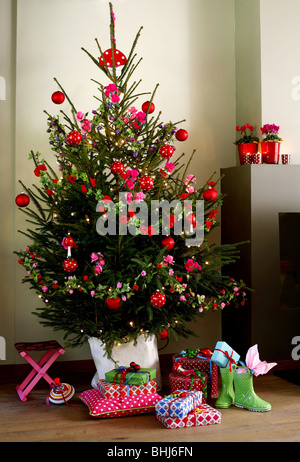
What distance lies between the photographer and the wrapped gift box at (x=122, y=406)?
8.00 ft

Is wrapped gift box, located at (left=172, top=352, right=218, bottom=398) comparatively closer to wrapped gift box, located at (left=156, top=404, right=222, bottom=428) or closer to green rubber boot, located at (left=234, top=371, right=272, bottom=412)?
green rubber boot, located at (left=234, top=371, right=272, bottom=412)

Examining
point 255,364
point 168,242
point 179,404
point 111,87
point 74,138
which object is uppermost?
point 111,87

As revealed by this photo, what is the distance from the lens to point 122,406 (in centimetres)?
246

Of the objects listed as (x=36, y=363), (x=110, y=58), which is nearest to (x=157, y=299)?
(x=36, y=363)

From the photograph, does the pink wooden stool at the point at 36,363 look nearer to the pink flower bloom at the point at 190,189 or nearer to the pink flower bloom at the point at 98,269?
the pink flower bloom at the point at 98,269

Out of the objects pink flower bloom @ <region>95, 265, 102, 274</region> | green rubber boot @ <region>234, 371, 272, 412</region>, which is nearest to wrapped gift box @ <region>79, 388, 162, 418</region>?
green rubber boot @ <region>234, 371, 272, 412</region>

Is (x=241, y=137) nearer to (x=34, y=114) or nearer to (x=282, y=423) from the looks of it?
(x=34, y=114)

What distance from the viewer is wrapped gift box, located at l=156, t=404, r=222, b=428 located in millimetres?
2312

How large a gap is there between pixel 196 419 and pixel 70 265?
0.92 metres

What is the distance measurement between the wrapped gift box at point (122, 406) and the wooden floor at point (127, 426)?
0.03m

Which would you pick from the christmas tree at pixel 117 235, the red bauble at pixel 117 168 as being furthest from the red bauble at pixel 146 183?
the red bauble at pixel 117 168

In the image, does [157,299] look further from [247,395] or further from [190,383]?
[247,395]

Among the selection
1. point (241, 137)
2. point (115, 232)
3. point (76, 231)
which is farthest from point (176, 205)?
point (241, 137)

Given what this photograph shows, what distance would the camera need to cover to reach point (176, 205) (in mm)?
2752
